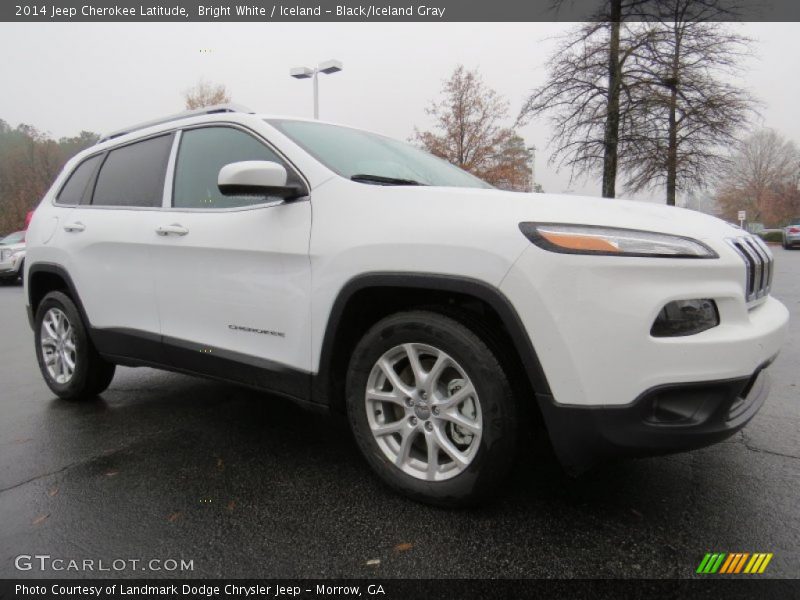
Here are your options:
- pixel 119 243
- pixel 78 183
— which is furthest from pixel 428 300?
pixel 78 183

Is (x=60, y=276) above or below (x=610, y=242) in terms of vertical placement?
below

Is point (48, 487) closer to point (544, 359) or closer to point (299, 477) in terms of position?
point (299, 477)

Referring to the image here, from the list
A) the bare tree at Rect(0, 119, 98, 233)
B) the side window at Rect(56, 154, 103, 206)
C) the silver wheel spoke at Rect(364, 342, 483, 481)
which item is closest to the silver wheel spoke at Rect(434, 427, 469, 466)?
the silver wheel spoke at Rect(364, 342, 483, 481)

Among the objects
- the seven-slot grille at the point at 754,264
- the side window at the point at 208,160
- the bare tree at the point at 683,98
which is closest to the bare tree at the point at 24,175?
the bare tree at the point at 683,98

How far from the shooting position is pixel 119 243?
3359 mm

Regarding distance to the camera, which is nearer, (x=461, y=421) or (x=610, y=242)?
(x=610, y=242)

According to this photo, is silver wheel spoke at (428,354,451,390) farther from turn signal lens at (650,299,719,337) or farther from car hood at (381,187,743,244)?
turn signal lens at (650,299,719,337)

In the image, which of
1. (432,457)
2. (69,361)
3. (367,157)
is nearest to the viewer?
(432,457)

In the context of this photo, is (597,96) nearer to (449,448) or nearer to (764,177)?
(449,448)

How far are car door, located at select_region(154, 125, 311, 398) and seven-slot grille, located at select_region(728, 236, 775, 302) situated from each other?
176cm

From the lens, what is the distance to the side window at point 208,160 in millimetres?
2881

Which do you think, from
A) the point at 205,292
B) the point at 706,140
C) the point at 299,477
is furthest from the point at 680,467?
the point at 706,140

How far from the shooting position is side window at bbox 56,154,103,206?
12.9 feet

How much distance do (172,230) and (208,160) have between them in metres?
0.43
